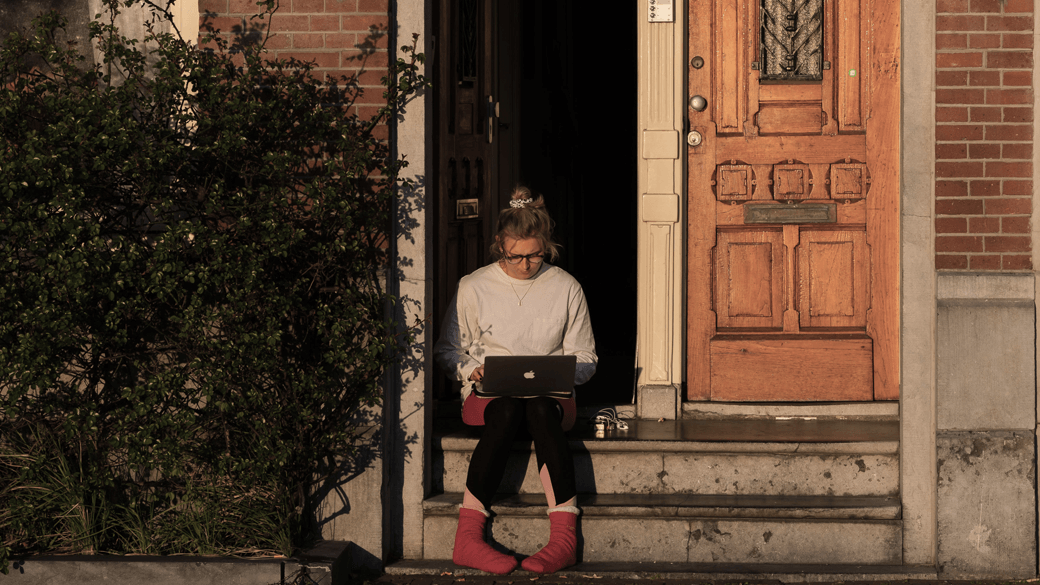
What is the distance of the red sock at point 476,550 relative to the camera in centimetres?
448

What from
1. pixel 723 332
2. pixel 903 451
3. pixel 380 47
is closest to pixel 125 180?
pixel 380 47

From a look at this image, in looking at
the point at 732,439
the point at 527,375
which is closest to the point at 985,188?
the point at 732,439

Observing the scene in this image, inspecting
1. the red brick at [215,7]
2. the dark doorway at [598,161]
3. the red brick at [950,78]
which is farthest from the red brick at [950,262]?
the dark doorway at [598,161]

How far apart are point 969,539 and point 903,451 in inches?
17.4

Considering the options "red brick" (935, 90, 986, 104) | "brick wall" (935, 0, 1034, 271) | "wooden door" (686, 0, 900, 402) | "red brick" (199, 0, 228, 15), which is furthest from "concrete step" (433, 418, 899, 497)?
"red brick" (199, 0, 228, 15)

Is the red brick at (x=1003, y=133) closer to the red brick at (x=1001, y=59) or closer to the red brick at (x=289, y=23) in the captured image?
the red brick at (x=1001, y=59)

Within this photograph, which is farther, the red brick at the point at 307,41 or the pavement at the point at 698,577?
the red brick at the point at 307,41

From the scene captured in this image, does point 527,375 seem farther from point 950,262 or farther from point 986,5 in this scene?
point 986,5

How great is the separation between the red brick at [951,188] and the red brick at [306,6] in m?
2.72

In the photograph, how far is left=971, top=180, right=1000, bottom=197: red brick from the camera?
458 cm

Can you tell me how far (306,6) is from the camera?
4.64 m

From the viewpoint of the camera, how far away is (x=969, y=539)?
460cm

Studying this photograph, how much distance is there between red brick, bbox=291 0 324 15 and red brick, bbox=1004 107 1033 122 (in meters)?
2.93

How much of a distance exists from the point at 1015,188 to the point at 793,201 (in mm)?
1167
